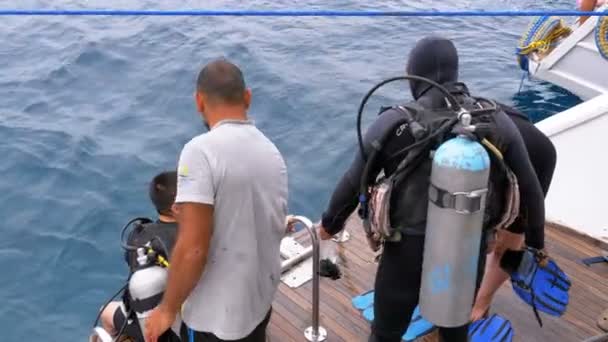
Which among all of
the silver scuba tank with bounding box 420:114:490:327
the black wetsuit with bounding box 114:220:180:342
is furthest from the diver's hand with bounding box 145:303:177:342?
the silver scuba tank with bounding box 420:114:490:327

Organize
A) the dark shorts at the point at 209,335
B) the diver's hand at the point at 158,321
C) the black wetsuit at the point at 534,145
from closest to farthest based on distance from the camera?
the diver's hand at the point at 158,321, the dark shorts at the point at 209,335, the black wetsuit at the point at 534,145

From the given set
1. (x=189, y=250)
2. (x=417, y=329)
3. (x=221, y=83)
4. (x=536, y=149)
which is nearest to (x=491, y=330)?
(x=417, y=329)

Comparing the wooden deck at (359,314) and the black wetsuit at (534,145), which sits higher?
the black wetsuit at (534,145)

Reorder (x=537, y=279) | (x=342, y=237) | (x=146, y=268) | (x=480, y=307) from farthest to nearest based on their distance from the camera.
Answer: (x=342, y=237) → (x=480, y=307) → (x=537, y=279) → (x=146, y=268)

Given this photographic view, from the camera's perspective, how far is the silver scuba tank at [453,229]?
2.30 metres

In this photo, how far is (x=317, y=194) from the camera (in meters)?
7.62

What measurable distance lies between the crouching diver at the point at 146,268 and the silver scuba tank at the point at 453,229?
1128mm

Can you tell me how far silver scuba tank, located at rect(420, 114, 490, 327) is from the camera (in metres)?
2.30

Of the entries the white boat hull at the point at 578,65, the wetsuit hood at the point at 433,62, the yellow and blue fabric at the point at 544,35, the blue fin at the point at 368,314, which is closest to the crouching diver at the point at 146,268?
the wetsuit hood at the point at 433,62

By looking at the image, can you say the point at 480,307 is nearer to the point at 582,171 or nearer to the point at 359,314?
the point at 359,314

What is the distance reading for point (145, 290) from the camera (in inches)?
104

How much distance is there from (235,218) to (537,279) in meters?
1.97

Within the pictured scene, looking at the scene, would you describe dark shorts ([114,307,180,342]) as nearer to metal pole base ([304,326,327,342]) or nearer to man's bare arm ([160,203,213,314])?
man's bare arm ([160,203,213,314])

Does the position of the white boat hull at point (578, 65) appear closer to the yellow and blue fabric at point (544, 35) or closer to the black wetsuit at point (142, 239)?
the yellow and blue fabric at point (544, 35)
